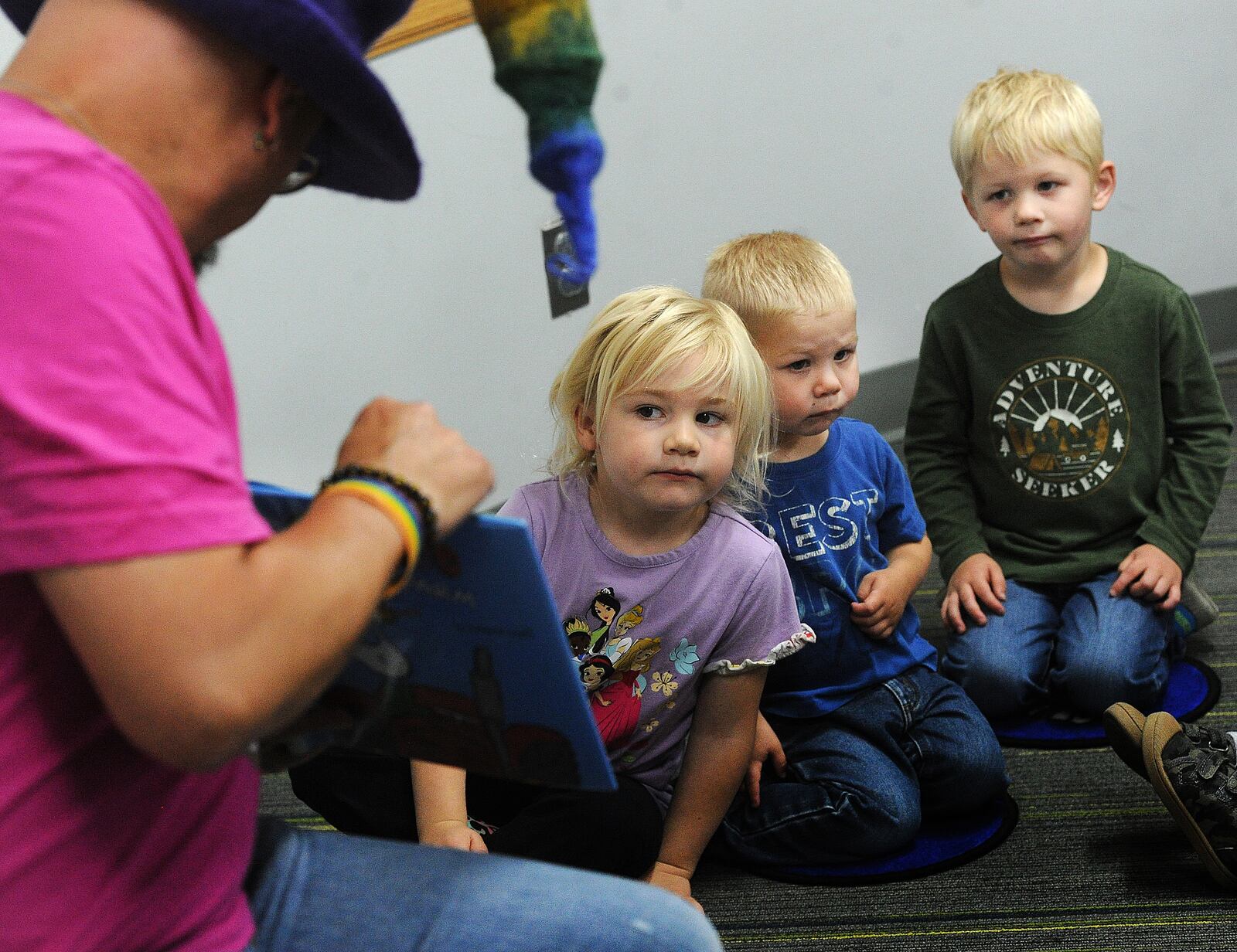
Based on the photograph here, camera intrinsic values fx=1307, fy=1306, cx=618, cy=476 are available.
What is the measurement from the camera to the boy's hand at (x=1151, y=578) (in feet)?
5.73

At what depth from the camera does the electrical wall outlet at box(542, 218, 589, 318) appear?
2312mm

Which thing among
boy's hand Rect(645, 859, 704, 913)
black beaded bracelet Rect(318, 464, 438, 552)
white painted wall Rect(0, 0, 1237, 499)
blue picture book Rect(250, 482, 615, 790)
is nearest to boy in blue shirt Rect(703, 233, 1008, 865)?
boy's hand Rect(645, 859, 704, 913)

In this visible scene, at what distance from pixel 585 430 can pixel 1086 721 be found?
2.75ft

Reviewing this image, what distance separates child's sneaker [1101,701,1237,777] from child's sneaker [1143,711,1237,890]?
11mm

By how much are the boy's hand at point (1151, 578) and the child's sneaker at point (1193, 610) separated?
0.12m

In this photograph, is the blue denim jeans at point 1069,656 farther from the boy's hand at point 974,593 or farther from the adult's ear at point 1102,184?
the adult's ear at point 1102,184

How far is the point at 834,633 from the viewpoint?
155cm

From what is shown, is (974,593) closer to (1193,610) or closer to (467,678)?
(1193,610)

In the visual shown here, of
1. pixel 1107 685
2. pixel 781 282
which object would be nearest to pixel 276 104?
pixel 781 282

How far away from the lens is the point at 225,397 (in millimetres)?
659

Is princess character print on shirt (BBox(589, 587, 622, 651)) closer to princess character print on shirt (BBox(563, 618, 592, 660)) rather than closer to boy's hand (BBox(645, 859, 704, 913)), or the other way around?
princess character print on shirt (BBox(563, 618, 592, 660))

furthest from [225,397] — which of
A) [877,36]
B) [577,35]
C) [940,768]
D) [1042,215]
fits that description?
[877,36]

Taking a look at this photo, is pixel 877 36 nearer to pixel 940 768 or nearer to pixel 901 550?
pixel 901 550

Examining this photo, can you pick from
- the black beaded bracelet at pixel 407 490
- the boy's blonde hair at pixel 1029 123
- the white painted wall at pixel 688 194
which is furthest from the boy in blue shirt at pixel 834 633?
the black beaded bracelet at pixel 407 490
